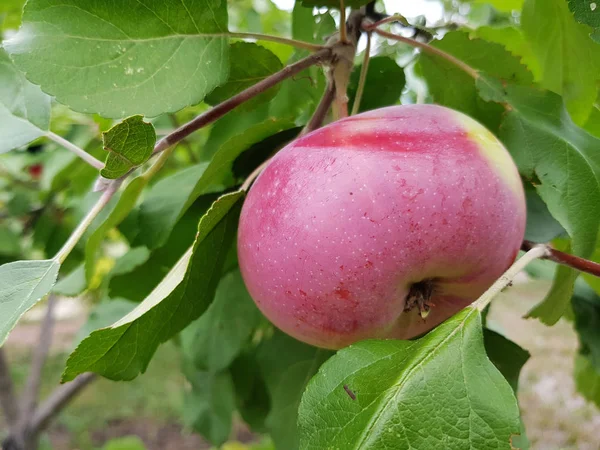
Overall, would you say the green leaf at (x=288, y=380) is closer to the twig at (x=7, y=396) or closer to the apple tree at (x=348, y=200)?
the apple tree at (x=348, y=200)

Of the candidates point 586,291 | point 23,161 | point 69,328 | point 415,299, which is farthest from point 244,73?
point 69,328

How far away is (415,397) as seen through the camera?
14.8 inches

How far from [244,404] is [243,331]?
0.75 feet

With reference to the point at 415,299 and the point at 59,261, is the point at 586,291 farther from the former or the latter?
the point at 59,261

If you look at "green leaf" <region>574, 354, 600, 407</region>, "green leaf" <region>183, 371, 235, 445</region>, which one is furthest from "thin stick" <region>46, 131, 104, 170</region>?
"green leaf" <region>574, 354, 600, 407</region>

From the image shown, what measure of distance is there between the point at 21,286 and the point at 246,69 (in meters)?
0.30

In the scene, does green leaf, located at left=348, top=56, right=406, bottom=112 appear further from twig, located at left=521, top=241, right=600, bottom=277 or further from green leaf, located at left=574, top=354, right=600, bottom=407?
green leaf, located at left=574, top=354, right=600, bottom=407

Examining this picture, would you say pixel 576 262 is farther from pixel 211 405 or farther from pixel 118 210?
pixel 211 405

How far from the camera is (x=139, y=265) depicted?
74 centimetres

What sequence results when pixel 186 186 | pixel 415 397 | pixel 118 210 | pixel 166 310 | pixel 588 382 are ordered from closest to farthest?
pixel 415 397 < pixel 166 310 < pixel 118 210 < pixel 186 186 < pixel 588 382

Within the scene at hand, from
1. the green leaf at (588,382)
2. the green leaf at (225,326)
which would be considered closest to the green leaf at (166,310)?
the green leaf at (225,326)

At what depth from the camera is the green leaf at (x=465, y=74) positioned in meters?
0.62

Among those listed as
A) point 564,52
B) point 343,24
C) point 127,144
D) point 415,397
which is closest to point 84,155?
point 127,144

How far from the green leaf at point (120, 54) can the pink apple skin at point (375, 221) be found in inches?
4.4
